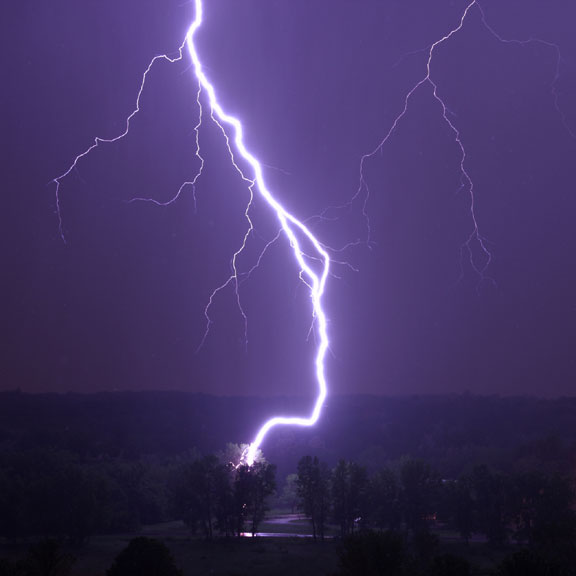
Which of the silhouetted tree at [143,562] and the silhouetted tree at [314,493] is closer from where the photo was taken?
the silhouetted tree at [143,562]

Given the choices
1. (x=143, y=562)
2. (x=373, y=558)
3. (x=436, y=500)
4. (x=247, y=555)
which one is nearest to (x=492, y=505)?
(x=436, y=500)

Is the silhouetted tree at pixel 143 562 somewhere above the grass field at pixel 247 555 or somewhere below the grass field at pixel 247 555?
above

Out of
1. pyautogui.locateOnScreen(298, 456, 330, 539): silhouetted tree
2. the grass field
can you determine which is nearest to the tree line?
pyautogui.locateOnScreen(298, 456, 330, 539): silhouetted tree

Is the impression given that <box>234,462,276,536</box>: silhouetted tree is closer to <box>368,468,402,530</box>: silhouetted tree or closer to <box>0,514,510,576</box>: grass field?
<box>0,514,510,576</box>: grass field

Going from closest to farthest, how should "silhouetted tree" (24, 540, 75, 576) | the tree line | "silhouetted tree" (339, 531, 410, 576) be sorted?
"silhouetted tree" (339, 531, 410, 576), "silhouetted tree" (24, 540, 75, 576), the tree line

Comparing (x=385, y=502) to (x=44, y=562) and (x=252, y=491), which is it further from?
(x=44, y=562)

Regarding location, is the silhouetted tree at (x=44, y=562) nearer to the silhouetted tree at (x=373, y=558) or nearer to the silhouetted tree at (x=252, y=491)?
the silhouetted tree at (x=373, y=558)

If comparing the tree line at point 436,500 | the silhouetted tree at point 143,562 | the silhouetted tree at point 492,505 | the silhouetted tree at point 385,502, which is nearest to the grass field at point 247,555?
the silhouetted tree at point 492,505

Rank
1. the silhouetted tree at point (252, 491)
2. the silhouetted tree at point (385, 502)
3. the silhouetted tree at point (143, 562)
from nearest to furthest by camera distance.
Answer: the silhouetted tree at point (143, 562) < the silhouetted tree at point (385, 502) < the silhouetted tree at point (252, 491)

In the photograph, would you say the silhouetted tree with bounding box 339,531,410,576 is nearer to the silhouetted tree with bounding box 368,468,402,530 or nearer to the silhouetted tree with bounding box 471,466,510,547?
the silhouetted tree with bounding box 471,466,510,547

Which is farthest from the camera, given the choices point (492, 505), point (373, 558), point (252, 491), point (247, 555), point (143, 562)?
point (252, 491)

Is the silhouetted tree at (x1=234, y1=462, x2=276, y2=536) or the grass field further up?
the silhouetted tree at (x1=234, y1=462, x2=276, y2=536)

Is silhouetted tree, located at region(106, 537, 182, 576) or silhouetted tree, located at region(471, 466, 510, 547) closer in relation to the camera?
silhouetted tree, located at region(106, 537, 182, 576)

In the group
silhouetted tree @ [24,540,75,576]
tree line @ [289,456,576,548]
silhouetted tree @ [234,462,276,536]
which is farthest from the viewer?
silhouetted tree @ [234,462,276,536]
